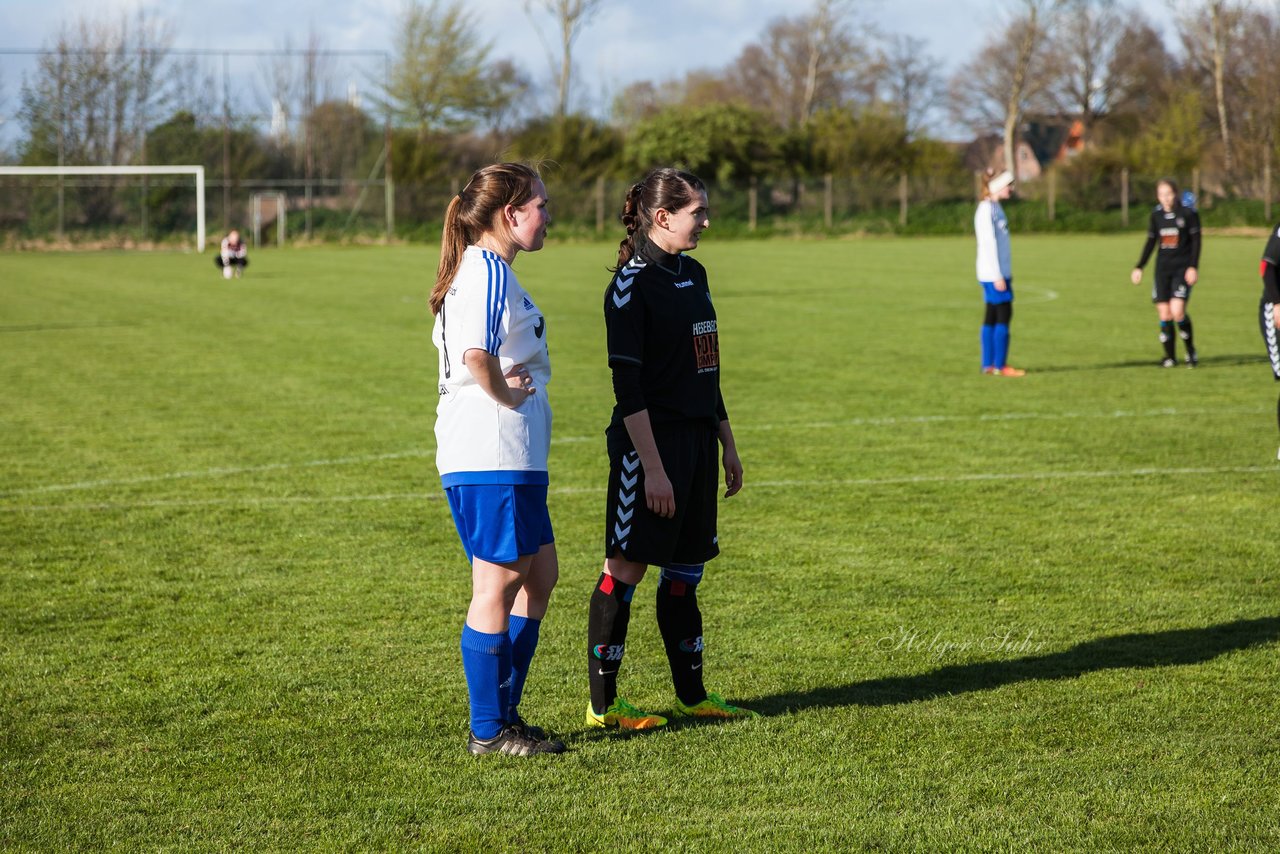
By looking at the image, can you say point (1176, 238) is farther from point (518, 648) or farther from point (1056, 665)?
point (518, 648)

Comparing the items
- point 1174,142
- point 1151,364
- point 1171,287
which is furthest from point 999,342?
point 1174,142

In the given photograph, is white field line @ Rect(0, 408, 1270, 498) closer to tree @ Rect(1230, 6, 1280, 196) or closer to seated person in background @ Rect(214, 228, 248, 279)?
seated person in background @ Rect(214, 228, 248, 279)

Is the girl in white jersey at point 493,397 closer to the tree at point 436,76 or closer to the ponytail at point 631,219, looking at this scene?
the ponytail at point 631,219

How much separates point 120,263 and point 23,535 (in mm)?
35848

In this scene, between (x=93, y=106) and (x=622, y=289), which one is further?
(x=93, y=106)

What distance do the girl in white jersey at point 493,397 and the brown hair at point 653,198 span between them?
375 millimetres

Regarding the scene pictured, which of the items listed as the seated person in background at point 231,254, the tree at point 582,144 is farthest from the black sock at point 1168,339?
the tree at point 582,144

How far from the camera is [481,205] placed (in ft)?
13.3

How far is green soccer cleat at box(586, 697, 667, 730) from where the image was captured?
4.59 metres

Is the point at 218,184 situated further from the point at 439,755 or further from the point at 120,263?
the point at 439,755

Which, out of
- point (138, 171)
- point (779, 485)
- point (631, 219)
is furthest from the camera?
point (138, 171)

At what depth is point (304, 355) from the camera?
54.5ft

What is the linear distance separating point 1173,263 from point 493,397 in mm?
13102

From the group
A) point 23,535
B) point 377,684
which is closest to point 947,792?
point 377,684
